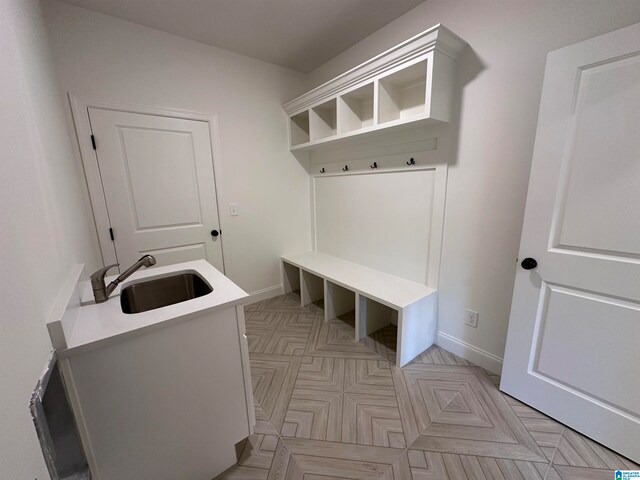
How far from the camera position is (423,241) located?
2.09 metres

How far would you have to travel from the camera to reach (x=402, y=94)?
2016 millimetres

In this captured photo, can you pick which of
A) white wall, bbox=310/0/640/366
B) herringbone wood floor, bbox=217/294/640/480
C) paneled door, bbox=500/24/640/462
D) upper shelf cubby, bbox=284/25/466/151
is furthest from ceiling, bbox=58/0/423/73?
herringbone wood floor, bbox=217/294/640/480

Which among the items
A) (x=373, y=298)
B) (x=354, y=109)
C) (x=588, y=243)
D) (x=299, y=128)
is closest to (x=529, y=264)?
(x=588, y=243)

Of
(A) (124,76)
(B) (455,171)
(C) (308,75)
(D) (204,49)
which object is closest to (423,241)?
(B) (455,171)

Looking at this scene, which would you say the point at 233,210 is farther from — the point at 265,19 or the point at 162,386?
the point at 162,386

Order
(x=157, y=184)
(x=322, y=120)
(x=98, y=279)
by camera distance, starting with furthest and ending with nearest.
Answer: (x=322, y=120) < (x=157, y=184) < (x=98, y=279)

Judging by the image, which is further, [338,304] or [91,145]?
[338,304]

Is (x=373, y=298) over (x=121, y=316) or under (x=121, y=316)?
under

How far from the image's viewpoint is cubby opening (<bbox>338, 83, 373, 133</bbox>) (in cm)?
221

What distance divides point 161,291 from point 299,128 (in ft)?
7.37

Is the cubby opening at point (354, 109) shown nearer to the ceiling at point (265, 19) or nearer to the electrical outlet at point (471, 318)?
the ceiling at point (265, 19)

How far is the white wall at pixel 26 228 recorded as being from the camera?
557mm

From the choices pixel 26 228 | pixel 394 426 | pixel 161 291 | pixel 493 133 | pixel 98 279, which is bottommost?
pixel 394 426

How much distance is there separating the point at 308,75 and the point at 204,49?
1.11 m
